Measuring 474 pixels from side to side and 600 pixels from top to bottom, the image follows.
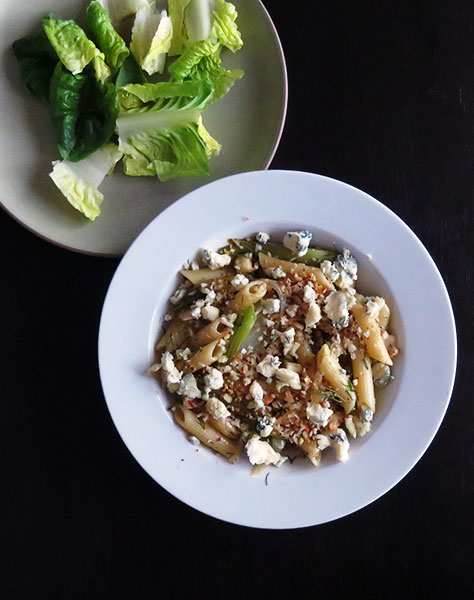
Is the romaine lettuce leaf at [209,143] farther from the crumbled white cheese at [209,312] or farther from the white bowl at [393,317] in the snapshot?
the crumbled white cheese at [209,312]

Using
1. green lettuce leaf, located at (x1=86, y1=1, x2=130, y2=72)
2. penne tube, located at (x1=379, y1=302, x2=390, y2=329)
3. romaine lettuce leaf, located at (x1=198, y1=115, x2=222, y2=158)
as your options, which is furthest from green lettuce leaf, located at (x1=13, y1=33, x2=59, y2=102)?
penne tube, located at (x1=379, y1=302, x2=390, y2=329)

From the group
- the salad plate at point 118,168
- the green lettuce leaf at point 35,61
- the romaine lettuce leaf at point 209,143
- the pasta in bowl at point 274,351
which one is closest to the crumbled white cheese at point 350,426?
the pasta in bowl at point 274,351

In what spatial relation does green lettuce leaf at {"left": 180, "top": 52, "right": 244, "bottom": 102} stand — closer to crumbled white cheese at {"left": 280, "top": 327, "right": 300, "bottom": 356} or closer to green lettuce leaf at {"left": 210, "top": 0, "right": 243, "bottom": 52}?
green lettuce leaf at {"left": 210, "top": 0, "right": 243, "bottom": 52}

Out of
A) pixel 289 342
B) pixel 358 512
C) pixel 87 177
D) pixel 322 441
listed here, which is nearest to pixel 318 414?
pixel 322 441

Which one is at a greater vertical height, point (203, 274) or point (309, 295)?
point (203, 274)

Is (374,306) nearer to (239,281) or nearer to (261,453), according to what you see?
(239,281)

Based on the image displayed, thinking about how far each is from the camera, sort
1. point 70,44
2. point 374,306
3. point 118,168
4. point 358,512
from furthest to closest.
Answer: point 358,512 < point 118,168 < point 70,44 < point 374,306

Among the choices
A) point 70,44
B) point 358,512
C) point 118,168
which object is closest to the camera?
point 70,44
